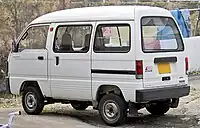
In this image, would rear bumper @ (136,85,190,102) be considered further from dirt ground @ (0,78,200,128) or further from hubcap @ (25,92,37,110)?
hubcap @ (25,92,37,110)

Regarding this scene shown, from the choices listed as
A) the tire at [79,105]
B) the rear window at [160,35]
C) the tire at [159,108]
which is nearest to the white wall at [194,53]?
the tire at [79,105]

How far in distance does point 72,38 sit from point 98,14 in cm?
84

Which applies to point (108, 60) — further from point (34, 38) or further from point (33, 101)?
point (33, 101)

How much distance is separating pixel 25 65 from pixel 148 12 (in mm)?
3120

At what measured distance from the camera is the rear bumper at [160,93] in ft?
29.2

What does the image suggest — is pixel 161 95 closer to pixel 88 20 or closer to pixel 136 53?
pixel 136 53

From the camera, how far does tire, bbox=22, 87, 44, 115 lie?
10.8 m

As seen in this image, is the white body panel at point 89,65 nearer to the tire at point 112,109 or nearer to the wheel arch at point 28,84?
the wheel arch at point 28,84

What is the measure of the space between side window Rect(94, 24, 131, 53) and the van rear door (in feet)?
1.07

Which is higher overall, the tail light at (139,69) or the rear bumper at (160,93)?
the tail light at (139,69)

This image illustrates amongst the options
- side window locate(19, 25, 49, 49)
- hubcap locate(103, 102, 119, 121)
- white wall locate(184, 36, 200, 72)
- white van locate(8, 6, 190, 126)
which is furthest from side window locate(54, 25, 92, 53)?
white wall locate(184, 36, 200, 72)

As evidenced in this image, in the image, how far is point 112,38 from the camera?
945cm

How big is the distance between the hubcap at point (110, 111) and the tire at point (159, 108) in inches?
44.6

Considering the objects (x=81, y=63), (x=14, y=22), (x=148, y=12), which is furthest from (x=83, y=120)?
(x=14, y=22)
